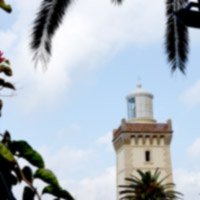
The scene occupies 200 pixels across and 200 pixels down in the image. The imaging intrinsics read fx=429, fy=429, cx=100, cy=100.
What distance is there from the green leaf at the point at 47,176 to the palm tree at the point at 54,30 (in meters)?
4.16

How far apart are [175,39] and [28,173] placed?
19.0 ft

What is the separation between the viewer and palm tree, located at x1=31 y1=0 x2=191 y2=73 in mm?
7588

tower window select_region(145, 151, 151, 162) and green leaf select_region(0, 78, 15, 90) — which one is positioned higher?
tower window select_region(145, 151, 151, 162)

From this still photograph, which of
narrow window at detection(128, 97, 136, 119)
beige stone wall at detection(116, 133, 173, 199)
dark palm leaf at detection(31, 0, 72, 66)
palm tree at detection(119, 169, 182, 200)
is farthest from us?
narrow window at detection(128, 97, 136, 119)

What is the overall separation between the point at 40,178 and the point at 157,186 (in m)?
46.4

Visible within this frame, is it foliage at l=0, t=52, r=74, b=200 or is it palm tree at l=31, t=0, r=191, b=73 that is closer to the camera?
foliage at l=0, t=52, r=74, b=200

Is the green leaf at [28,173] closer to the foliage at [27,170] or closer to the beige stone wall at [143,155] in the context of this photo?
the foliage at [27,170]

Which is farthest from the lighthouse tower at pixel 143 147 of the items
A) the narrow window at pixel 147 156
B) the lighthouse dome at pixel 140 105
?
the lighthouse dome at pixel 140 105

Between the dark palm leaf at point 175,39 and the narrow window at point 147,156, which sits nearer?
the dark palm leaf at point 175,39

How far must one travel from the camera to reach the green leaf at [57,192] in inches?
123

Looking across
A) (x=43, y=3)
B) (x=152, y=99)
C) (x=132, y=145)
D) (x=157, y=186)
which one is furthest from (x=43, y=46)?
(x=152, y=99)

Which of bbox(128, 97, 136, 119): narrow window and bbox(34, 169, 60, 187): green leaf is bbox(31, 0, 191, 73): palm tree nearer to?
bbox(34, 169, 60, 187): green leaf

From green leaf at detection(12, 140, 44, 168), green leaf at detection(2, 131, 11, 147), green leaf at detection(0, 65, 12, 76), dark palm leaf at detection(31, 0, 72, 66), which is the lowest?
green leaf at detection(12, 140, 44, 168)

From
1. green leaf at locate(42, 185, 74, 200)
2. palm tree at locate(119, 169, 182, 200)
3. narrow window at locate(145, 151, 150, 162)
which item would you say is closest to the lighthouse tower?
narrow window at locate(145, 151, 150, 162)
